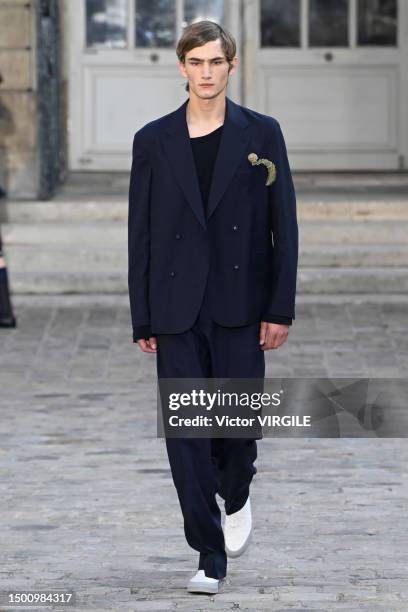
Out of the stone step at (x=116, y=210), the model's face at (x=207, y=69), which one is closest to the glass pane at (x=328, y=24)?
the stone step at (x=116, y=210)

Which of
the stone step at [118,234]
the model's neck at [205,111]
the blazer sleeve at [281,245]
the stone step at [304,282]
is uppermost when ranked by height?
the model's neck at [205,111]

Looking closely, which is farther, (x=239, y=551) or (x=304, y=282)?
(x=304, y=282)

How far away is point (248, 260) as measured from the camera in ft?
19.8

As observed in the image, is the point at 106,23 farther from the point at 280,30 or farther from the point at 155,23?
the point at 280,30

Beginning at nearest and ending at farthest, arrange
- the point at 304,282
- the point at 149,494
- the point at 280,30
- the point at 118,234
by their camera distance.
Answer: the point at 149,494, the point at 304,282, the point at 118,234, the point at 280,30

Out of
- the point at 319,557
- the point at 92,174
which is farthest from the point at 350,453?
the point at 92,174

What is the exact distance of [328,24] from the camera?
1634cm

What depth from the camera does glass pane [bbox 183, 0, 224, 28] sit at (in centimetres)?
1628

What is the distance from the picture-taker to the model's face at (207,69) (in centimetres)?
588

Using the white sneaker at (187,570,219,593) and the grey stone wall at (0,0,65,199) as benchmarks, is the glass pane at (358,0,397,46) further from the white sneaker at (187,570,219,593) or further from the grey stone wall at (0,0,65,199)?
the white sneaker at (187,570,219,593)

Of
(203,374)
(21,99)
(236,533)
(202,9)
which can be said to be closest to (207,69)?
(203,374)

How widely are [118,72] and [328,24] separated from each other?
1940mm

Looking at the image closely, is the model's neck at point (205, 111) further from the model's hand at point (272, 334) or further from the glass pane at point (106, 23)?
the glass pane at point (106, 23)

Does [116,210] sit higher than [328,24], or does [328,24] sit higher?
[328,24]
